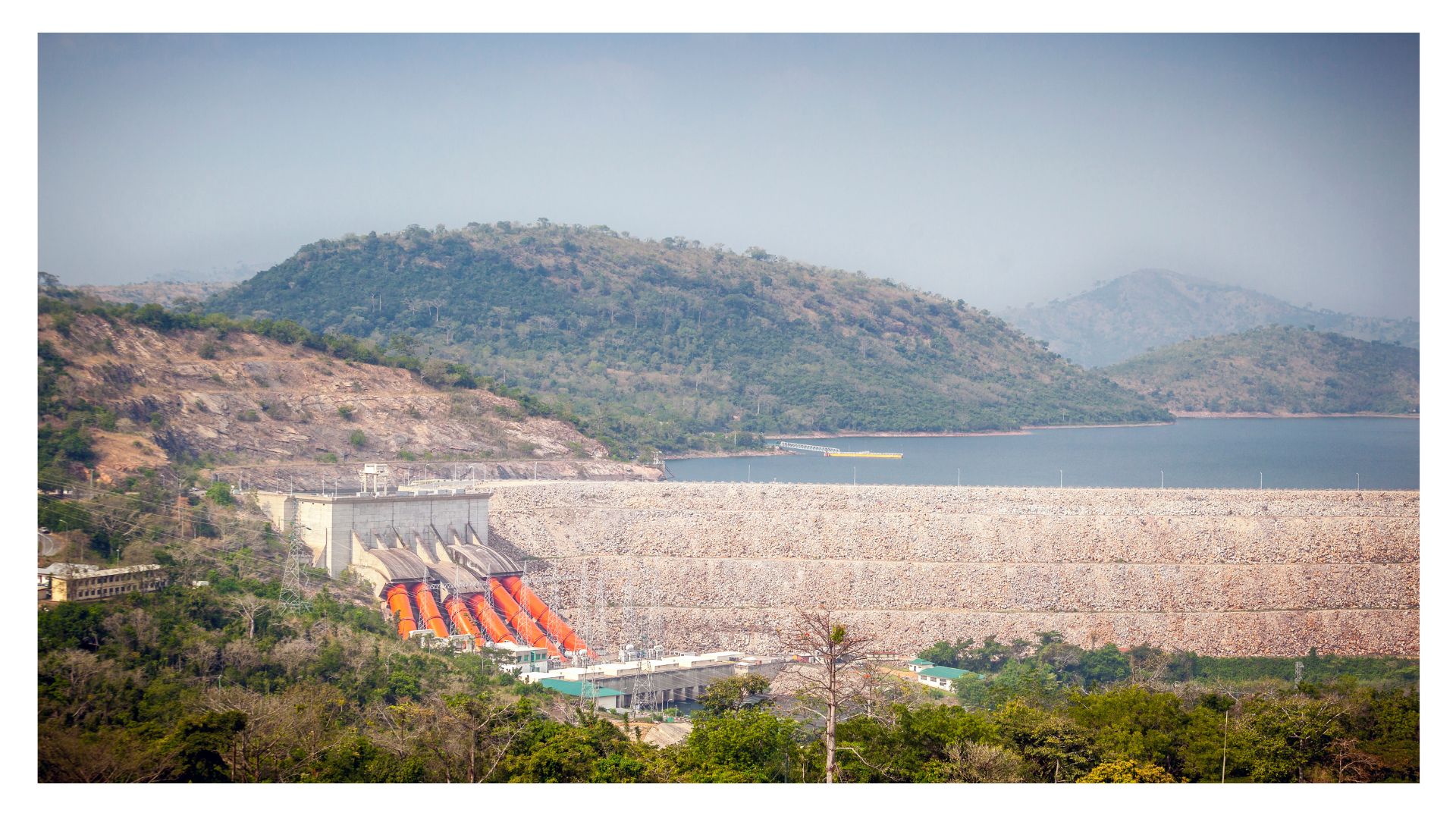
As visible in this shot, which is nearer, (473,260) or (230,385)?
(230,385)

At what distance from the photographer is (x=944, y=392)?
69.2m

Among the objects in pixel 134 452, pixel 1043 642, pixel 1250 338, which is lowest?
pixel 1043 642

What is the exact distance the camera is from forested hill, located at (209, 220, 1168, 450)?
207 feet

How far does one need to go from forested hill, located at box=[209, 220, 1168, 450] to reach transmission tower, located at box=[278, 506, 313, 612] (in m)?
30.1

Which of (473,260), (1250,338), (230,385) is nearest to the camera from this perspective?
(230,385)

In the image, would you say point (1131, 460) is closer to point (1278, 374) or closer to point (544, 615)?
point (1278, 374)

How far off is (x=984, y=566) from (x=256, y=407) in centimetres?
1954

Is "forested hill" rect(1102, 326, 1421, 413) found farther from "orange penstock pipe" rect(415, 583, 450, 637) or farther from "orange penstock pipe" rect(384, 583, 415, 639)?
"orange penstock pipe" rect(384, 583, 415, 639)

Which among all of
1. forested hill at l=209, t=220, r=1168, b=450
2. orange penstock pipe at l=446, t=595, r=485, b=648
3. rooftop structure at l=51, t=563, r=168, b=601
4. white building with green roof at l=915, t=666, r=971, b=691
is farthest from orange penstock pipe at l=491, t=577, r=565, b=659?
forested hill at l=209, t=220, r=1168, b=450

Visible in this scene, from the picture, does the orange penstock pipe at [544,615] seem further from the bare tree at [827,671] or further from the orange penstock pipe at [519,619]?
the bare tree at [827,671]

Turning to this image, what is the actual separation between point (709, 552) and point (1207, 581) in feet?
32.8

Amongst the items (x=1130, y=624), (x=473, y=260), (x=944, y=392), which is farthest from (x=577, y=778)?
(x=473, y=260)

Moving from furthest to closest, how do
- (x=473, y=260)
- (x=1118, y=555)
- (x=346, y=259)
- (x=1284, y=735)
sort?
(x=473, y=260) < (x=346, y=259) < (x=1118, y=555) < (x=1284, y=735)

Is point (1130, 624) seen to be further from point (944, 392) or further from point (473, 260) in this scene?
point (473, 260)
